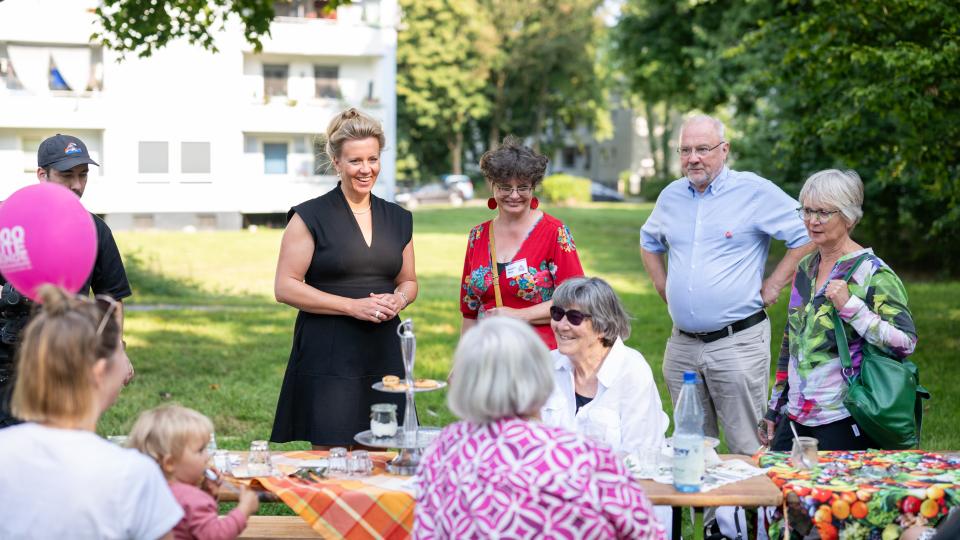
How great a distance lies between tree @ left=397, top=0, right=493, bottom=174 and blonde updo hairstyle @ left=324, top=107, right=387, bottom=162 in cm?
4739

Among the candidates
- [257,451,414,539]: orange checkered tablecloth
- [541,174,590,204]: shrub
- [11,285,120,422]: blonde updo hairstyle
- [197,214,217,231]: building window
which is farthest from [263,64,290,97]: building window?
[11,285,120,422]: blonde updo hairstyle

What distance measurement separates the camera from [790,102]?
55.5 feet

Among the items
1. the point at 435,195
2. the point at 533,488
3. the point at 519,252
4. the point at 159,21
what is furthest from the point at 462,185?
the point at 533,488

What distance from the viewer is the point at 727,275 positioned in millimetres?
5375

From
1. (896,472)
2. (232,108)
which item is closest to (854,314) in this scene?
(896,472)

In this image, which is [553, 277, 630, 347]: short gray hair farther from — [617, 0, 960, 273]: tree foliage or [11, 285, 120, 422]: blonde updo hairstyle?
[617, 0, 960, 273]: tree foliage

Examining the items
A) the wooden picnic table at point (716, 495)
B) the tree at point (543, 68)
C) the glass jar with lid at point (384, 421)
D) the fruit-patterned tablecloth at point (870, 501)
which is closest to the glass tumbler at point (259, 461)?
the wooden picnic table at point (716, 495)

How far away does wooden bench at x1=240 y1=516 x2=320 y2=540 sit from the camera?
4277 millimetres

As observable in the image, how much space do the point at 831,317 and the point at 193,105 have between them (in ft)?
108

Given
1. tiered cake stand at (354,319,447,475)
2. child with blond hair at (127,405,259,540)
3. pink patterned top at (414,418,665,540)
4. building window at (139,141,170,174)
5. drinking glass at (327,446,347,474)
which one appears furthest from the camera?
building window at (139,141,170,174)

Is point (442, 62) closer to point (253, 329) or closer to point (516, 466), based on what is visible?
point (253, 329)

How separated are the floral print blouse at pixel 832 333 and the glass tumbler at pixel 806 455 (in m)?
0.57

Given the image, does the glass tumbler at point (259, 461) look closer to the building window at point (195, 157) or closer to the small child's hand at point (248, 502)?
the small child's hand at point (248, 502)

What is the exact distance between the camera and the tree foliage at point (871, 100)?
9297 mm
